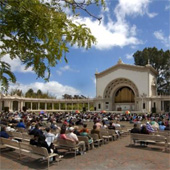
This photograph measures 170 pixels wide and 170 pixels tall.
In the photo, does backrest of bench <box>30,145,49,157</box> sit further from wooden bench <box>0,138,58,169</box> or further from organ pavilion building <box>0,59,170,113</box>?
organ pavilion building <box>0,59,170,113</box>

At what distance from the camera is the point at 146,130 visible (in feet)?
35.2

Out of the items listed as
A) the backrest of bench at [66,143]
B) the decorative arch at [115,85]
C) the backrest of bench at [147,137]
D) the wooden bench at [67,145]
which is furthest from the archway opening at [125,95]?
the backrest of bench at [66,143]

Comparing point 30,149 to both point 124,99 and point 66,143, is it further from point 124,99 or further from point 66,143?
point 124,99

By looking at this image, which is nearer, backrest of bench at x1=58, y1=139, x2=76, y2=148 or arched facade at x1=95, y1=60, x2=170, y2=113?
backrest of bench at x1=58, y1=139, x2=76, y2=148

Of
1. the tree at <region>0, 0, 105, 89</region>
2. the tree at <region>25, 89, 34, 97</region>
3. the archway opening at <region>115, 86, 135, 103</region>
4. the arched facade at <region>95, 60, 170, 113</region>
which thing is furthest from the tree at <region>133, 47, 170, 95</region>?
the tree at <region>0, 0, 105, 89</region>

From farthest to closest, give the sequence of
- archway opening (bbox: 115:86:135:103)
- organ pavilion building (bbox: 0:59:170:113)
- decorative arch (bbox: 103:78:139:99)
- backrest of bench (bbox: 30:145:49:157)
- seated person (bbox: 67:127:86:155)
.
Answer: archway opening (bbox: 115:86:135:103) → decorative arch (bbox: 103:78:139:99) → organ pavilion building (bbox: 0:59:170:113) → seated person (bbox: 67:127:86:155) → backrest of bench (bbox: 30:145:49:157)

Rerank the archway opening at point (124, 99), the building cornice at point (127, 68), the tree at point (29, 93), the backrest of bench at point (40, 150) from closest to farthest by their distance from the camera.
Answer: the backrest of bench at point (40, 150)
the building cornice at point (127, 68)
the archway opening at point (124, 99)
the tree at point (29, 93)

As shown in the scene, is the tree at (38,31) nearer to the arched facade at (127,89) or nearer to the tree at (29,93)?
the arched facade at (127,89)

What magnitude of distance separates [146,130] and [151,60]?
182ft

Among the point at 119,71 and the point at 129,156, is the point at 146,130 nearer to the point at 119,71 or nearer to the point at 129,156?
the point at 129,156

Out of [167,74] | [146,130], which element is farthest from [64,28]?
[167,74]

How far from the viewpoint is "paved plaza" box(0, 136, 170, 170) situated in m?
6.74

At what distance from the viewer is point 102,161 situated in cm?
747

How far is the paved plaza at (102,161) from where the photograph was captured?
6.74 m
